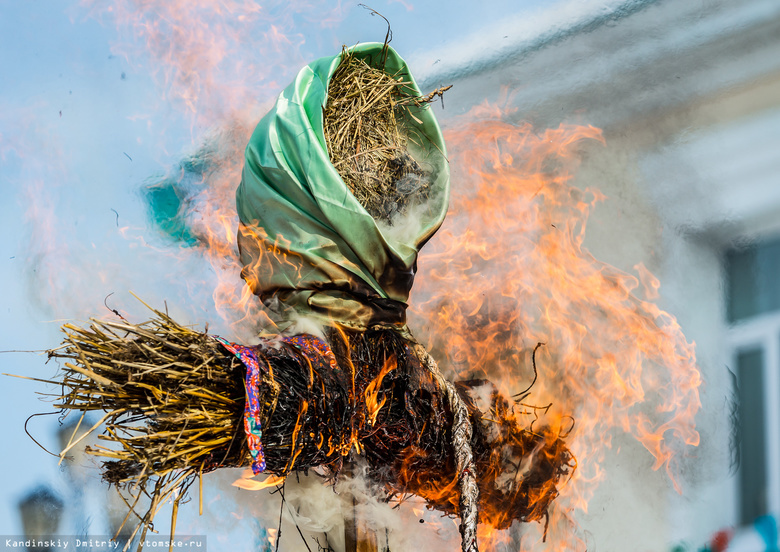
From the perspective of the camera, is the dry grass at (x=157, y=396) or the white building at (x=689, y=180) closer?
the dry grass at (x=157, y=396)

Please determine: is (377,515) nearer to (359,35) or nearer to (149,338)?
(149,338)

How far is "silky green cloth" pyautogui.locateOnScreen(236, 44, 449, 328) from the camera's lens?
7.12ft

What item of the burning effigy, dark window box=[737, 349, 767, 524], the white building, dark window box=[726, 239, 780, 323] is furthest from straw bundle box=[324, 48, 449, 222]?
dark window box=[737, 349, 767, 524]

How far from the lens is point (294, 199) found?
2.23m

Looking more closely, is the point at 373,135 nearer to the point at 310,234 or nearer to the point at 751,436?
the point at 310,234

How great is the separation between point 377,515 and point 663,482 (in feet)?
4.47

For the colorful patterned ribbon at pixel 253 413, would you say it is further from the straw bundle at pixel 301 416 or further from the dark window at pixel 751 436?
the dark window at pixel 751 436

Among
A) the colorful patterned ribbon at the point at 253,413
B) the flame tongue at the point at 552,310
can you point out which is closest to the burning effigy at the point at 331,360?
the colorful patterned ribbon at the point at 253,413

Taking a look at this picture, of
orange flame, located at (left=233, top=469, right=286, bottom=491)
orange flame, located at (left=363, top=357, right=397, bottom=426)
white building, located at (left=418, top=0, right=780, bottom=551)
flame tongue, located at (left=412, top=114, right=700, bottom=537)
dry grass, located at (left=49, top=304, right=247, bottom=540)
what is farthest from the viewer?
white building, located at (left=418, top=0, right=780, bottom=551)

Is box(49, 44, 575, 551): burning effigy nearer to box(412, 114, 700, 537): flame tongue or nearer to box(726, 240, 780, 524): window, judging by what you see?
box(412, 114, 700, 537): flame tongue

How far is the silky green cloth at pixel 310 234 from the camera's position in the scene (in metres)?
2.17

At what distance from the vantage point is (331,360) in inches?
83.0

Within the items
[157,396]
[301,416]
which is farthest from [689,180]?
[157,396]

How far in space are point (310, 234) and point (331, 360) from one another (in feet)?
1.37
